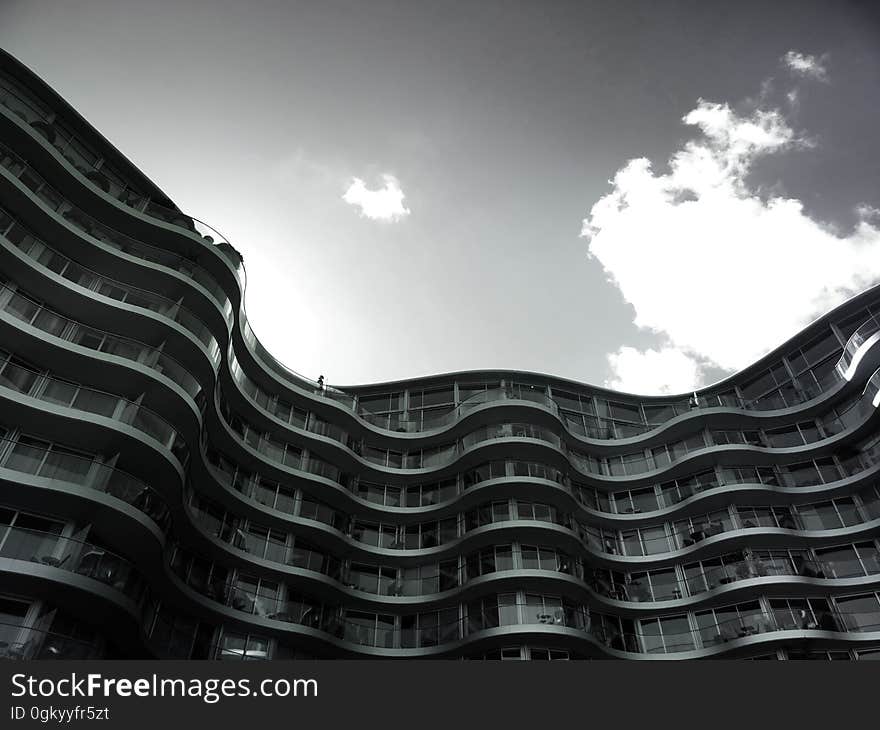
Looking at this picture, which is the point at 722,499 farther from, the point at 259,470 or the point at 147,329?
the point at 147,329

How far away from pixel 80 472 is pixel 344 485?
14637 mm

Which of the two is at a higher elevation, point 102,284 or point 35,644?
point 102,284

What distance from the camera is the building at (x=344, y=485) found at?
19.3 m

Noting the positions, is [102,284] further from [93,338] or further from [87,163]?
[87,163]

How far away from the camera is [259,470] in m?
29.0

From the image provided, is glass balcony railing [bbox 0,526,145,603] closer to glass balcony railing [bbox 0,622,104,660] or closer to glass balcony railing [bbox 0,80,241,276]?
glass balcony railing [bbox 0,622,104,660]

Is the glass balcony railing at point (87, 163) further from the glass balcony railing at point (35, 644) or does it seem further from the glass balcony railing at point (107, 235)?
the glass balcony railing at point (35, 644)

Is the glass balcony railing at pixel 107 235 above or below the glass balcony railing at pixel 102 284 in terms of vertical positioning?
above

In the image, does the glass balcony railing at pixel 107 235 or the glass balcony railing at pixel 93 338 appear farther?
the glass balcony railing at pixel 107 235

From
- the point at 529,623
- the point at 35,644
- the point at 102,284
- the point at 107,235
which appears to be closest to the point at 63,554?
the point at 35,644

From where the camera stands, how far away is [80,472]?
1933 centimetres

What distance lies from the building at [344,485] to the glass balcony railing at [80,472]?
0.07 meters

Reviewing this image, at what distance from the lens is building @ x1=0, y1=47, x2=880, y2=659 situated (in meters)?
19.3

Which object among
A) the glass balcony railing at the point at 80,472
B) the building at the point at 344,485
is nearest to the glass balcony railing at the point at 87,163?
the building at the point at 344,485
